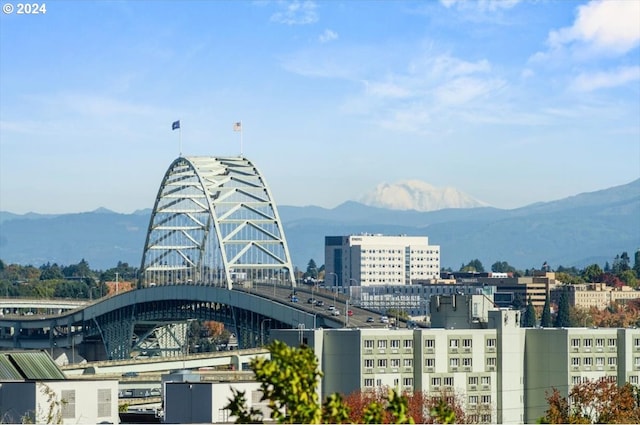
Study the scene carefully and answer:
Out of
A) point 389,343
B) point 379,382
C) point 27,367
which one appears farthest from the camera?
point 389,343

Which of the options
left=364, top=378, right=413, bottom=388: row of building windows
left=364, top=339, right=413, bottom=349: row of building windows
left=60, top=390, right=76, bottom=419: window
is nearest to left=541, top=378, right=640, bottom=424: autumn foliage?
left=364, top=378, right=413, bottom=388: row of building windows

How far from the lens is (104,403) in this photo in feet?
223

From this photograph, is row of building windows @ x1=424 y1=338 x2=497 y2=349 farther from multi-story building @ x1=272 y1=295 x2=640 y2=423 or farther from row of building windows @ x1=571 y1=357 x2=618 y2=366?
row of building windows @ x1=571 y1=357 x2=618 y2=366

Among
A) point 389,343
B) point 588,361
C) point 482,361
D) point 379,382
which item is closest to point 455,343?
point 482,361

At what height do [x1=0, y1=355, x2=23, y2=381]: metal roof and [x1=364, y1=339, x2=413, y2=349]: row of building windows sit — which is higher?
[x1=0, y1=355, x2=23, y2=381]: metal roof

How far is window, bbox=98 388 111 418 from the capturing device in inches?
2665

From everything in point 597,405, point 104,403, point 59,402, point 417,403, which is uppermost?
point 59,402

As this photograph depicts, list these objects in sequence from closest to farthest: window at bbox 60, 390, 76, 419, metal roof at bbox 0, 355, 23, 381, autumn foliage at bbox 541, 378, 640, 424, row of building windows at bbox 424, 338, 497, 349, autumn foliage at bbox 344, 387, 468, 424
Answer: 1. window at bbox 60, 390, 76, 419
2. metal roof at bbox 0, 355, 23, 381
3. autumn foliage at bbox 344, 387, 468, 424
4. autumn foliage at bbox 541, 378, 640, 424
5. row of building windows at bbox 424, 338, 497, 349

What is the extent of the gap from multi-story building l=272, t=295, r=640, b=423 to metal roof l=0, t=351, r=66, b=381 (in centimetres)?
4846

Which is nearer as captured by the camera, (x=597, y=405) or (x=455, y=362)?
(x=597, y=405)

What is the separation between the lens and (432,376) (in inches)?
4921

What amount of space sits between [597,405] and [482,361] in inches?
646

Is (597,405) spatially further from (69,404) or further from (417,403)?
(69,404)

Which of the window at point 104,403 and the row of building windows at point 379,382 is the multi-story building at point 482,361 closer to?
the row of building windows at point 379,382
